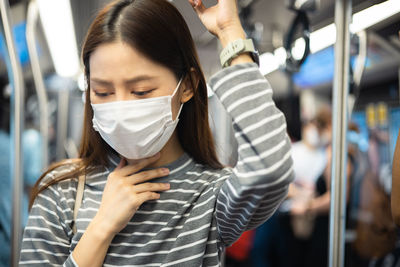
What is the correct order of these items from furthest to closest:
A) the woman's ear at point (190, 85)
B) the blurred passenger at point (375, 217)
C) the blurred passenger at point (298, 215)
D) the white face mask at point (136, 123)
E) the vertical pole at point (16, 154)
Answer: the blurred passenger at point (298, 215)
the blurred passenger at point (375, 217)
the vertical pole at point (16, 154)
the woman's ear at point (190, 85)
the white face mask at point (136, 123)

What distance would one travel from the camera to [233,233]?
100cm

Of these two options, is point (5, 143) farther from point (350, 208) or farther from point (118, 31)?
point (350, 208)

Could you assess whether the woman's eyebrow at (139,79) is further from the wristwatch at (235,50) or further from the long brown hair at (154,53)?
the wristwatch at (235,50)

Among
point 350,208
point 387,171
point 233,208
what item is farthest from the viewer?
point 350,208

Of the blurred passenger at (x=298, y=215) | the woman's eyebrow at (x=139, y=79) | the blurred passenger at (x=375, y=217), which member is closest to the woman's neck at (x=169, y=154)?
the woman's eyebrow at (x=139, y=79)

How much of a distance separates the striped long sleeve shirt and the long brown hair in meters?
0.04

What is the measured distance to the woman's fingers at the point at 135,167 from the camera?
40.2 inches

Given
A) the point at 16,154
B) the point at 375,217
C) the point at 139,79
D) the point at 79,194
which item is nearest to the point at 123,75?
the point at 139,79

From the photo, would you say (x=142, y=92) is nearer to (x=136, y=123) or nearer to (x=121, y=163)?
(x=136, y=123)

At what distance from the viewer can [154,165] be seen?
1083 millimetres

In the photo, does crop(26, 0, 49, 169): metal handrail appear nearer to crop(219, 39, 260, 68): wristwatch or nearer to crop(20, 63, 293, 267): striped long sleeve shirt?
crop(20, 63, 293, 267): striped long sleeve shirt

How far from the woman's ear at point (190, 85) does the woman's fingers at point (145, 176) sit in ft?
0.63

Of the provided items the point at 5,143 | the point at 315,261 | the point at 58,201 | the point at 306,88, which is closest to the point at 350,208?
the point at 315,261

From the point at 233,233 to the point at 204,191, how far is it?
5.1 inches
